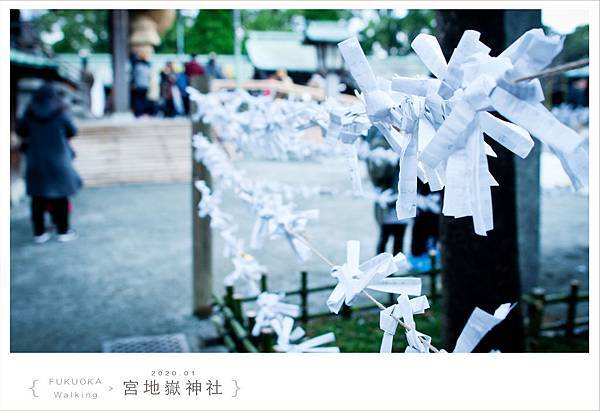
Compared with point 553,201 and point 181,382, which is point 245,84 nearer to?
point 553,201

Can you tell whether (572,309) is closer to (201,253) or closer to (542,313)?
(542,313)

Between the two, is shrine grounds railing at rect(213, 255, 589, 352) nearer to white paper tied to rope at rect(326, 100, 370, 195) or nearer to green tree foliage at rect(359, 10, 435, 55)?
white paper tied to rope at rect(326, 100, 370, 195)

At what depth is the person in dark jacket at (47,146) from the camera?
5.46m

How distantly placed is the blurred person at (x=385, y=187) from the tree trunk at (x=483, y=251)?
1.48 metres

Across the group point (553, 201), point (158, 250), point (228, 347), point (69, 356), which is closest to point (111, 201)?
point (158, 250)

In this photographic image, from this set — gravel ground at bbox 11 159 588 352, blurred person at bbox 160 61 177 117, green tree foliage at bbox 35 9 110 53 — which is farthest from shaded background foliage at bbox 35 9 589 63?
gravel ground at bbox 11 159 588 352

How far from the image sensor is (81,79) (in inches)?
626

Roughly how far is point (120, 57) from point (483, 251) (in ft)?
37.3

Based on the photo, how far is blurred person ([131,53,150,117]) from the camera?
11.6 m

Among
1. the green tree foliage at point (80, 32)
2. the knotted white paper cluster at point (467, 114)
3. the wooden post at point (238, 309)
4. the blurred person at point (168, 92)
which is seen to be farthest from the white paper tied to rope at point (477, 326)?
the green tree foliage at point (80, 32)

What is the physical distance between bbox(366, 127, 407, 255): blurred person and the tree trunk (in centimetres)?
148

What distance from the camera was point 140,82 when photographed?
38.4ft

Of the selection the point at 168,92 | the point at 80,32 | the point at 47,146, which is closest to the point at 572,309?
the point at 47,146

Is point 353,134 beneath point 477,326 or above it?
above
